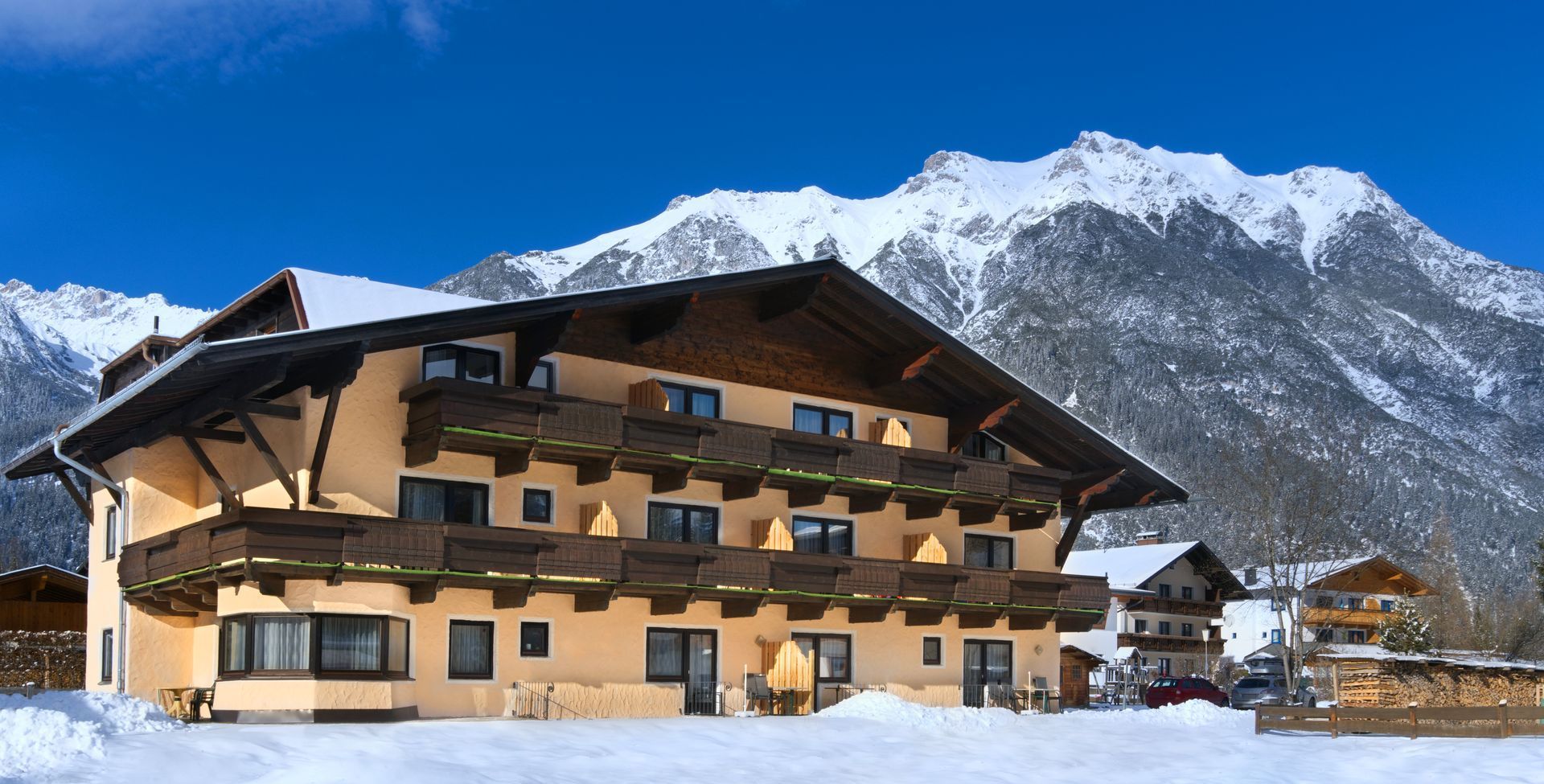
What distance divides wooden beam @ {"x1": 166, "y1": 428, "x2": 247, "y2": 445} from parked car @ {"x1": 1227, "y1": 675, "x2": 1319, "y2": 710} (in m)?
30.5

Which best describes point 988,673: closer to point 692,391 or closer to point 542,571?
point 692,391

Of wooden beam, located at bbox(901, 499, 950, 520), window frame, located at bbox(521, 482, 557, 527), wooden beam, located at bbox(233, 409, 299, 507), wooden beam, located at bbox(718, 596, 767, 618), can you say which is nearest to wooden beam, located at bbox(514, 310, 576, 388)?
window frame, located at bbox(521, 482, 557, 527)

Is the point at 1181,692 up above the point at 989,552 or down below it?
below

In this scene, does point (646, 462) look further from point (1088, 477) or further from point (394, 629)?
point (1088, 477)

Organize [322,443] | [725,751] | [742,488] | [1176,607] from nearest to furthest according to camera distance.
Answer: [725,751]
[322,443]
[742,488]
[1176,607]

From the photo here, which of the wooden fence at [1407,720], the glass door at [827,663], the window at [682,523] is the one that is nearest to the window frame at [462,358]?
the window at [682,523]

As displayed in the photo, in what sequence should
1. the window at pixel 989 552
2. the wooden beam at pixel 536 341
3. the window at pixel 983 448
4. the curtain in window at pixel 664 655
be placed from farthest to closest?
the window at pixel 983 448
the window at pixel 989 552
the curtain in window at pixel 664 655
the wooden beam at pixel 536 341

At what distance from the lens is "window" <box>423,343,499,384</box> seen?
2947 centimetres

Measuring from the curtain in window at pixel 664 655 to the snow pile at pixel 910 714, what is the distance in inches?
127

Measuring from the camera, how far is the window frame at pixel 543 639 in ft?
97.7

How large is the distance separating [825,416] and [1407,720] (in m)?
14.0

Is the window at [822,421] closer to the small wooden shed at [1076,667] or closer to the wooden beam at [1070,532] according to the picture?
the wooden beam at [1070,532]

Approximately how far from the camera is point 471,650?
29.2m

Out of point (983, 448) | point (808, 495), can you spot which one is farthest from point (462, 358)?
point (983, 448)
